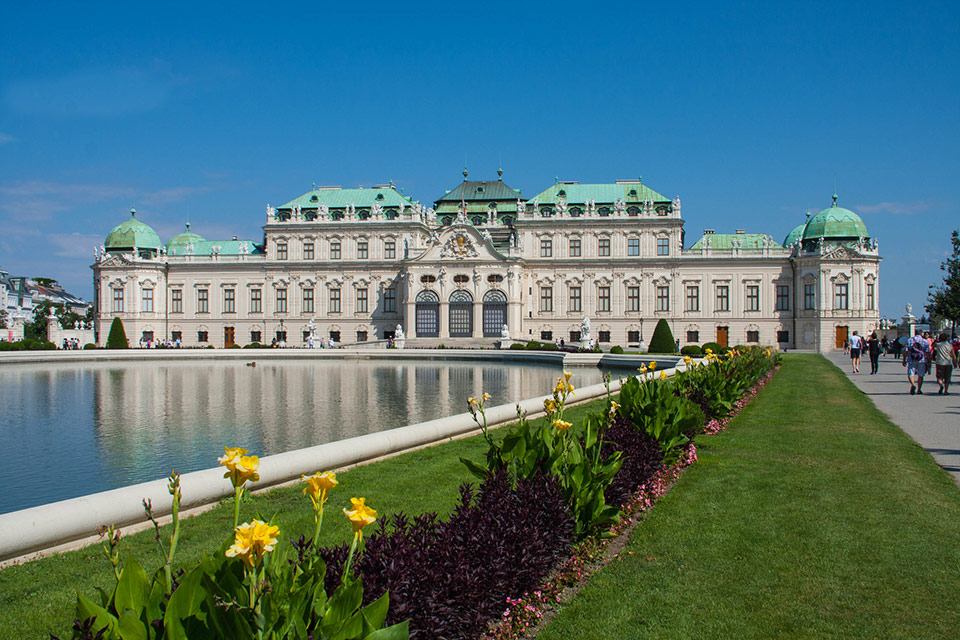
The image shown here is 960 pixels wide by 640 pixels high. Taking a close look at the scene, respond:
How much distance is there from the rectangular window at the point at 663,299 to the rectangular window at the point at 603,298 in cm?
454

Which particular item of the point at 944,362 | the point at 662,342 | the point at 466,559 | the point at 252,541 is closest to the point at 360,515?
the point at 252,541

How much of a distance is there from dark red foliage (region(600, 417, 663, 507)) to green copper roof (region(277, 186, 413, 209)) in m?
60.7

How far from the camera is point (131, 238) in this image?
71.4 meters

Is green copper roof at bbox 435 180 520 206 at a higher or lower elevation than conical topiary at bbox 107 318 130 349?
higher

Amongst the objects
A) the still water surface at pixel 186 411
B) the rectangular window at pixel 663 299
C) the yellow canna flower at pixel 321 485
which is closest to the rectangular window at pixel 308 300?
the still water surface at pixel 186 411

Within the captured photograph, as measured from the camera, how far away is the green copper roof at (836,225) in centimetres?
6369

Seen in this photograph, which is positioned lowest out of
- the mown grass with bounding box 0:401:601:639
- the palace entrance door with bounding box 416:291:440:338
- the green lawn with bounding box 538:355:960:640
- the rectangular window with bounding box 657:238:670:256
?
the green lawn with bounding box 538:355:960:640

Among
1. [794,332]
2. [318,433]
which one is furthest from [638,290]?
[318,433]

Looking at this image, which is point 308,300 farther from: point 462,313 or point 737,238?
point 737,238

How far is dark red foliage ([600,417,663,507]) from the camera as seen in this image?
8.36m

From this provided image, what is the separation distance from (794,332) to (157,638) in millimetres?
66708

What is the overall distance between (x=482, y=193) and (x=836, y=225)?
32723mm

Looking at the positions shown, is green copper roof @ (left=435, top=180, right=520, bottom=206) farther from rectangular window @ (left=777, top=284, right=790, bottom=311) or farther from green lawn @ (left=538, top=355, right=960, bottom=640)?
green lawn @ (left=538, top=355, right=960, bottom=640)

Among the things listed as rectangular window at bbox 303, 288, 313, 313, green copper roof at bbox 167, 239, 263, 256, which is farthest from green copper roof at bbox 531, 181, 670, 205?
green copper roof at bbox 167, 239, 263, 256
